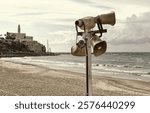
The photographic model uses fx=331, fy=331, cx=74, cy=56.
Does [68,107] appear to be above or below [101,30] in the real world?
below

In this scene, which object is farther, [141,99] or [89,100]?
[141,99]

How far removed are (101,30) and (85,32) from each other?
0.22m

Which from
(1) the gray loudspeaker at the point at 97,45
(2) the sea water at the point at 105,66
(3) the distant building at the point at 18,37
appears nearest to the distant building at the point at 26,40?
(3) the distant building at the point at 18,37

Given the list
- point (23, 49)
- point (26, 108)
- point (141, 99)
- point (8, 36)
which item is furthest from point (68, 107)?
point (8, 36)

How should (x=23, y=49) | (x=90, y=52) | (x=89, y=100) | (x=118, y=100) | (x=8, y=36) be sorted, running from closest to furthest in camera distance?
1. (x=90, y=52)
2. (x=89, y=100)
3. (x=118, y=100)
4. (x=23, y=49)
5. (x=8, y=36)

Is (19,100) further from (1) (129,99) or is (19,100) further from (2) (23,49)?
(2) (23,49)

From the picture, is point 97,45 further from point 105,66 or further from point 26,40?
point 26,40

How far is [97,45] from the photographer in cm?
424

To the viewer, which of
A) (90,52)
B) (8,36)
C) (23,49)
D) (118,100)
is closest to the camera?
(90,52)

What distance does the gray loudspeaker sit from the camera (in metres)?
4.21

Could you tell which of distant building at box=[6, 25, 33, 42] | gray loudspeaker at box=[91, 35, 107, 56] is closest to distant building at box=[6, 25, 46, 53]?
distant building at box=[6, 25, 33, 42]

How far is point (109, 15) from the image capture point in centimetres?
420

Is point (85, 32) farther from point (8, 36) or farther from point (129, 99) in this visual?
point (8, 36)

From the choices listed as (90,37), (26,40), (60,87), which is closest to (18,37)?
(26,40)
